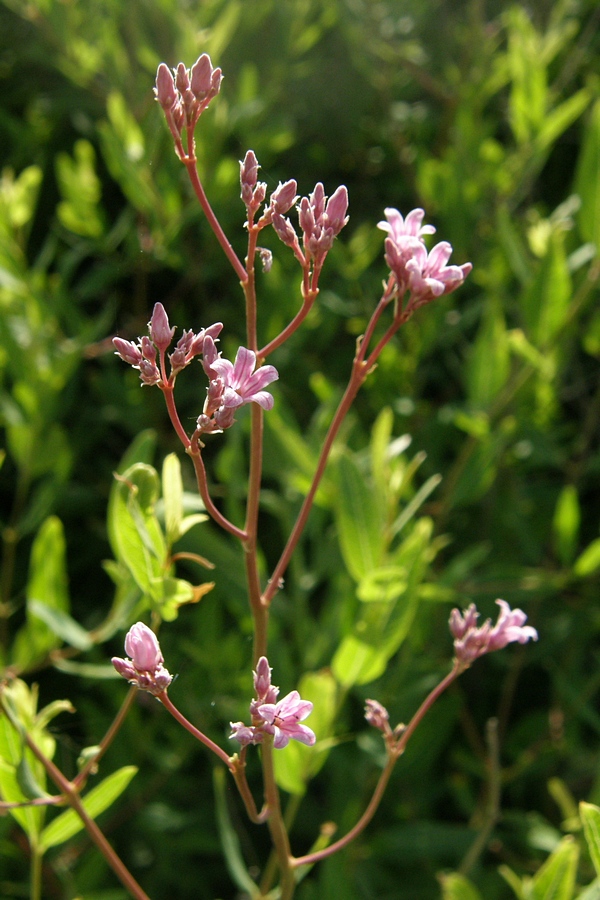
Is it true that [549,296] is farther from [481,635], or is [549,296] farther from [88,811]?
[88,811]

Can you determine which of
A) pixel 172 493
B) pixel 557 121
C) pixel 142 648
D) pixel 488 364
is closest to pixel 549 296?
pixel 488 364

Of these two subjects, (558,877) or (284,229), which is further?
(558,877)

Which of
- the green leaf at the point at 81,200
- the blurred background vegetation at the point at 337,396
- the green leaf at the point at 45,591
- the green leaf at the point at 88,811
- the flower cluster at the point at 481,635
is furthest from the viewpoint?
the green leaf at the point at 81,200

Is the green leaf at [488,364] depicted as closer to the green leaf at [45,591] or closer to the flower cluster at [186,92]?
the green leaf at [45,591]

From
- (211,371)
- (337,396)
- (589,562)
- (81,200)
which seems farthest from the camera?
(81,200)

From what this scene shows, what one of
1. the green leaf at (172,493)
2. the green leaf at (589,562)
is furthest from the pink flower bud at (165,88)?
the green leaf at (589,562)

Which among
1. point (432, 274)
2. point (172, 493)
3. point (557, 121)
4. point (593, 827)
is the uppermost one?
point (557, 121)

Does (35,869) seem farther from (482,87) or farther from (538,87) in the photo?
(482,87)
